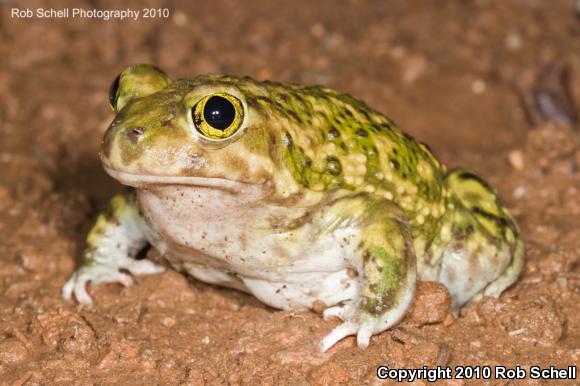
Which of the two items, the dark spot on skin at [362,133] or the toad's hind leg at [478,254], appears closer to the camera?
the dark spot on skin at [362,133]

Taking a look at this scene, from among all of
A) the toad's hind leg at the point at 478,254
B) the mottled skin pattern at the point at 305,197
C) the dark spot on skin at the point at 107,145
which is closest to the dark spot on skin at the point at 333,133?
the mottled skin pattern at the point at 305,197

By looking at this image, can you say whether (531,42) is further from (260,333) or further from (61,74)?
(260,333)

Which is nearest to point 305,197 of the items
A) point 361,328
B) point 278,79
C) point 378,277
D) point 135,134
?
point 378,277

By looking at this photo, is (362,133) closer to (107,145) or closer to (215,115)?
(215,115)

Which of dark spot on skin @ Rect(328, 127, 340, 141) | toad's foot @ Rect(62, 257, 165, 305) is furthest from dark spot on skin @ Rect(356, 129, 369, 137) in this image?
toad's foot @ Rect(62, 257, 165, 305)

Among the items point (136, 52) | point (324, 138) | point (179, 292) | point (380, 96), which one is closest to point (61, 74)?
point (136, 52)

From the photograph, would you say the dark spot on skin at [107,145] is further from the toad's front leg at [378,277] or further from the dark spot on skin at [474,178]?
the dark spot on skin at [474,178]
